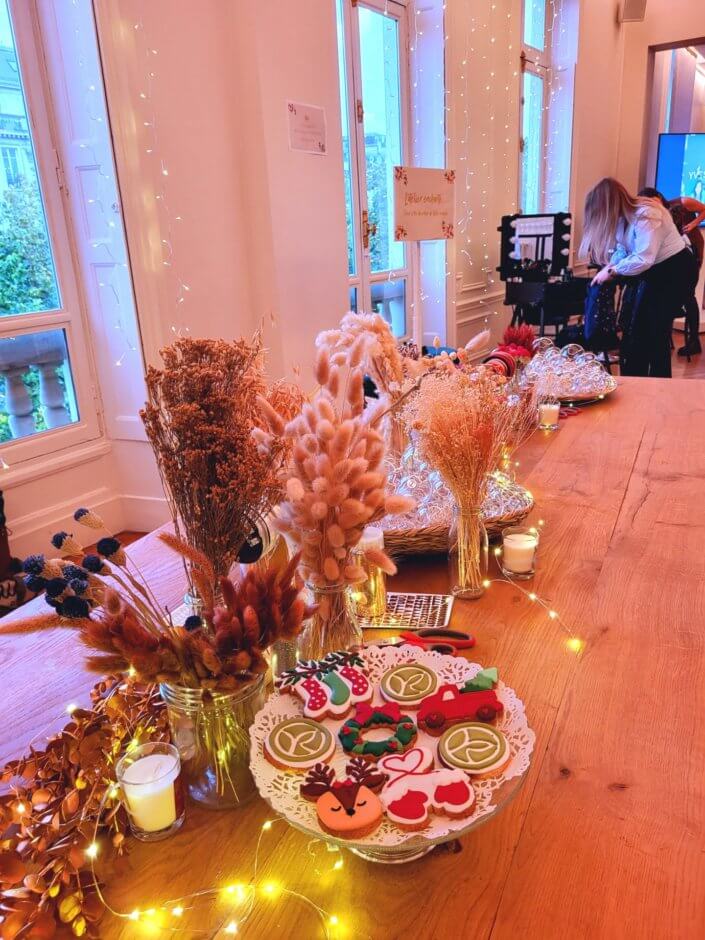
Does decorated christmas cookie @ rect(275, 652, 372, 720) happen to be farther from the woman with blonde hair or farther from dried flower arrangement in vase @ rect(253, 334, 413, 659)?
the woman with blonde hair

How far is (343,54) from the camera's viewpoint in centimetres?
413

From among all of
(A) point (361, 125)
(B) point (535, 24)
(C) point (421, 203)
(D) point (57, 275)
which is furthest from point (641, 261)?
(B) point (535, 24)

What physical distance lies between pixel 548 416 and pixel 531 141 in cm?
543

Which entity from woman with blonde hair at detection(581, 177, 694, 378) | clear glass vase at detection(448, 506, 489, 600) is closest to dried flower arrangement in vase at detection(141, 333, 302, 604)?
clear glass vase at detection(448, 506, 489, 600)

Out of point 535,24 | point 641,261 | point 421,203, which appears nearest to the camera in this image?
point 421,203

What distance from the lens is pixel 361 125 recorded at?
4379mm

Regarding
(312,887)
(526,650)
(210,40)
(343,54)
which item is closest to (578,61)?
(343,54)

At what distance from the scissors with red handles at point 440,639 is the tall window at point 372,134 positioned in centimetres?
378

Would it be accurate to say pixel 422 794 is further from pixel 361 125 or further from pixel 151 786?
pixel 361 125

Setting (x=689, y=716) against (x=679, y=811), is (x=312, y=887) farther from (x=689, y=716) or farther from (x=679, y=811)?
(x=689, y=716)

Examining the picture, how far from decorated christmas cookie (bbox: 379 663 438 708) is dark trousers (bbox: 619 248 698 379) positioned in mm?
3683

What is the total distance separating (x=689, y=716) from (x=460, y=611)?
0.36 m

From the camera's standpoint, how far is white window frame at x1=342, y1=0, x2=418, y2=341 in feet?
13.6

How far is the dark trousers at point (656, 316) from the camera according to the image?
4.07 meters
